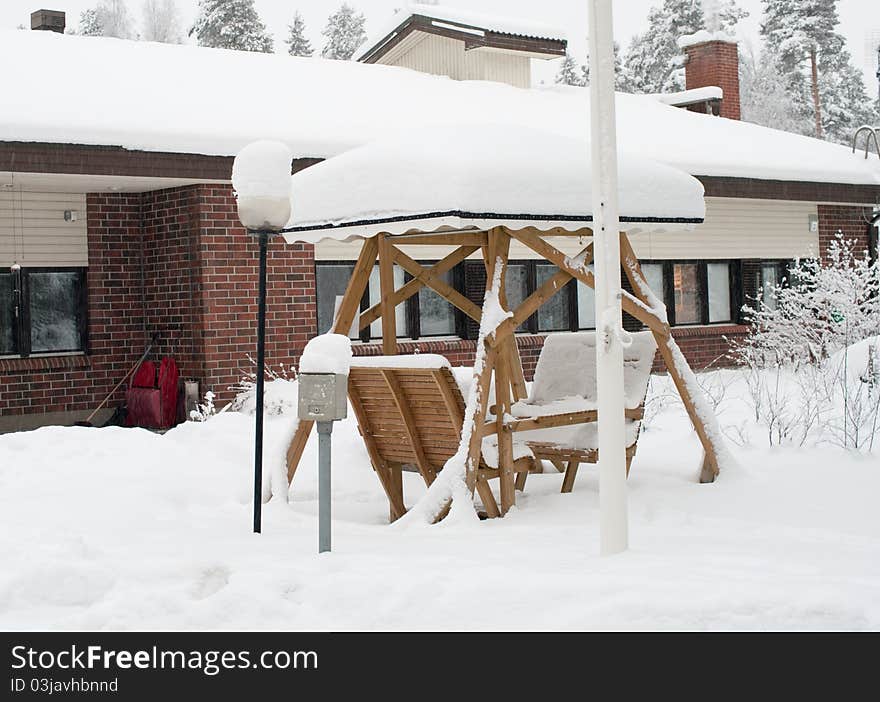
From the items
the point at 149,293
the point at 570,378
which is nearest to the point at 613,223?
the point at 570,378

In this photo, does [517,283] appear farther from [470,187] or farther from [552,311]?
[470,187]

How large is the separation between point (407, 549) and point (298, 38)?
209 feet

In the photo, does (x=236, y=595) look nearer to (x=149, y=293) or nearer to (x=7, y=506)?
(x=7, y=506)

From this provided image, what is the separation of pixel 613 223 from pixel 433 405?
2.16 metres

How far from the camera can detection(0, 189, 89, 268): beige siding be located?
549 inches

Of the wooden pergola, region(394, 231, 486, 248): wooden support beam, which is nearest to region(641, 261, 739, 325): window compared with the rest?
the wooden pergola

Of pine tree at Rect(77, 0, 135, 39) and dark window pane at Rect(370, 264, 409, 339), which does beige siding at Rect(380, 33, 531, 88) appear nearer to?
dark window pane at Rect(370, 264, 409, 339)

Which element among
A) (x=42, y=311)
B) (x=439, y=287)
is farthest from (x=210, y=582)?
(x=42, y=311)

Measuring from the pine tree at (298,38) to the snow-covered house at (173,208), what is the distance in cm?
5052

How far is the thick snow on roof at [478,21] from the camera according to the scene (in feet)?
65.4

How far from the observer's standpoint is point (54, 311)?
47.5 ft

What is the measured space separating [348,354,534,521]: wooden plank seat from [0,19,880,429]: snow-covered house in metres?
5.46

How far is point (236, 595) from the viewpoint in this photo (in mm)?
5082

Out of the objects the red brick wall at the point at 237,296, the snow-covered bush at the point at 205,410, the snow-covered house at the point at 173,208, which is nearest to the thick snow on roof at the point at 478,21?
the snow-covered house at the point at 173,208
